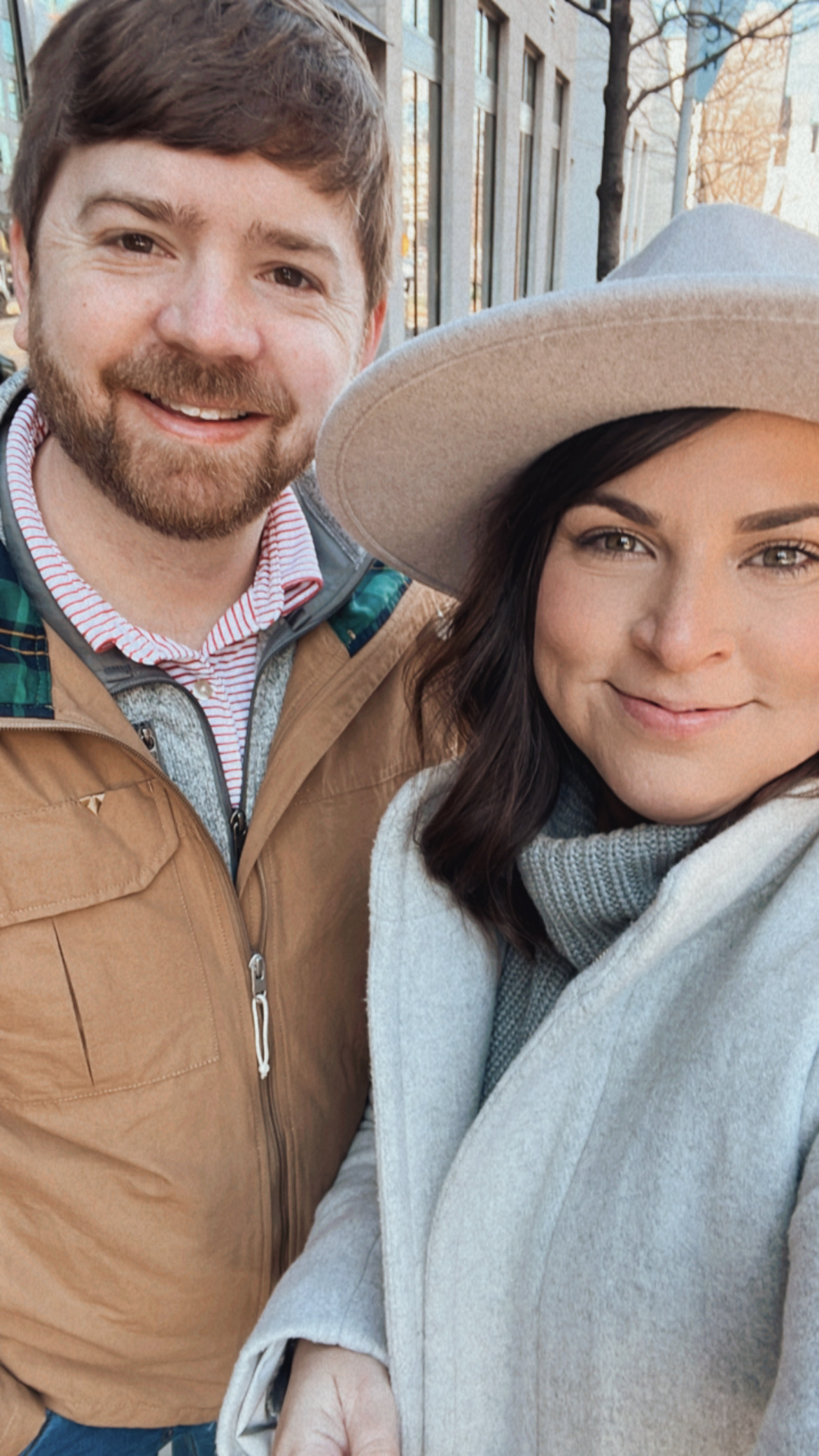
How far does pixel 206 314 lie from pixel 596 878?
1022 millimetres

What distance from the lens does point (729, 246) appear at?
964mm

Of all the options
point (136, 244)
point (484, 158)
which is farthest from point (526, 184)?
point (136, 244)

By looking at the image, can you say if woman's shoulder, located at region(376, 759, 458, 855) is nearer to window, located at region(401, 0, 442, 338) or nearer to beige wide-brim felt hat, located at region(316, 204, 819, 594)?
beige wide-brim felt hat, located at region(316, 204, 819, 594)

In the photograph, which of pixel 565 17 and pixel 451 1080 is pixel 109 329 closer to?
pixel 451 1080

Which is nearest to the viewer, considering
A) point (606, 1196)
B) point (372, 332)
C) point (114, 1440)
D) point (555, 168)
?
point (606, 1196)

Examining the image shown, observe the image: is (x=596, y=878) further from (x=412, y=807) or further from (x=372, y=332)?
(x=372, y=332)

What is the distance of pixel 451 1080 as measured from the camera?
119cm

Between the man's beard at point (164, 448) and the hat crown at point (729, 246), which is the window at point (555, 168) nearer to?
the man's beard at point (164, 448)

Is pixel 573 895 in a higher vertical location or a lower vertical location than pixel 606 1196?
higher

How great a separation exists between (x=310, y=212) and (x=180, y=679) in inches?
30.8

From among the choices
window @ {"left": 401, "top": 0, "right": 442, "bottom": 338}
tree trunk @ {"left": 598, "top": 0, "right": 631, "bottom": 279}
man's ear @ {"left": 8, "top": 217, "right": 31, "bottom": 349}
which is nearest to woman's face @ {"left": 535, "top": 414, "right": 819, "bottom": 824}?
man's ear @ {"left": 8, "top": 217, "right": 31, "bottom": 349}

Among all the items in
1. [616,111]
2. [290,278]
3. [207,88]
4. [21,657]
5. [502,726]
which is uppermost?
[616,111]

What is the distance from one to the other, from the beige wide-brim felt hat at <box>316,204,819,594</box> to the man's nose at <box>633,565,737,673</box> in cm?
18

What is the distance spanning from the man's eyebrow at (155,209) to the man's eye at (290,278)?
15 cm
